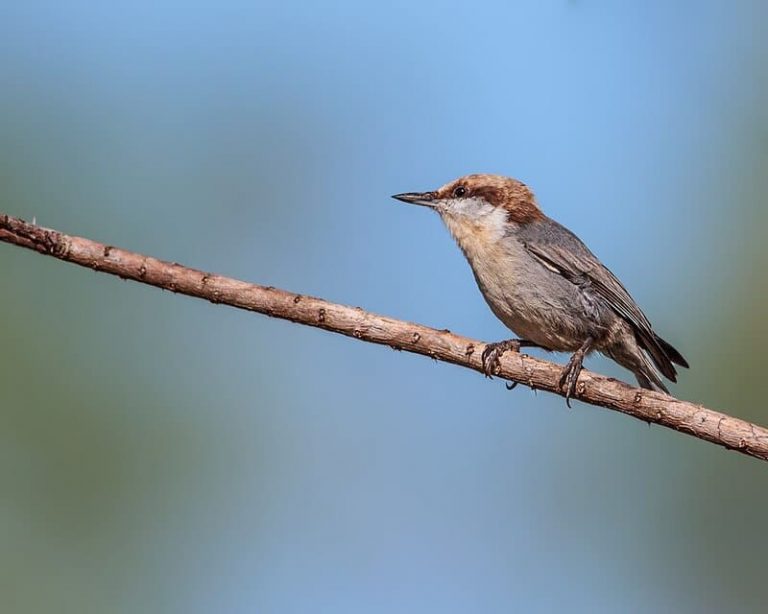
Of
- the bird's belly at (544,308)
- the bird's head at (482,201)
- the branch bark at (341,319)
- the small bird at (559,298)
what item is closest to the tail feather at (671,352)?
the small bird at (559,298)

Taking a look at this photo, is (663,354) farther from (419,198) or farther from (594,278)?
(419,198)

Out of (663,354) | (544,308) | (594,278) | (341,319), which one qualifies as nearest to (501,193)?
(594,278)

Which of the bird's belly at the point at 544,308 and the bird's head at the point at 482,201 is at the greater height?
the bird's head at the point at 482,201

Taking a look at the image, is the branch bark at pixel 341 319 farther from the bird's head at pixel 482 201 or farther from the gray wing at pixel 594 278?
the bird's head at pixel 482 201

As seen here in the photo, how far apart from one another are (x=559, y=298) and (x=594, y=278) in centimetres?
28

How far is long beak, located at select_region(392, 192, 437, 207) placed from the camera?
596cm

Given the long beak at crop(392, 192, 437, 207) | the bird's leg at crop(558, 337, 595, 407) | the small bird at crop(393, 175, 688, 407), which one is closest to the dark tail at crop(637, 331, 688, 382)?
the small bird at crop(393, 175, 688, 407)

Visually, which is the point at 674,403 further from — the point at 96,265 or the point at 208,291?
the point at 96,265

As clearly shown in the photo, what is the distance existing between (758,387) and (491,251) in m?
2.79

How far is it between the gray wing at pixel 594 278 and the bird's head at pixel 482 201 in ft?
0.76

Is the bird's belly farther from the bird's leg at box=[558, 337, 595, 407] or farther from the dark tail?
the bird's leg at box=[558, 337, 595, 407]

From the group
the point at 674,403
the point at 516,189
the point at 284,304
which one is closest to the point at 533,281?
the point at 516,189

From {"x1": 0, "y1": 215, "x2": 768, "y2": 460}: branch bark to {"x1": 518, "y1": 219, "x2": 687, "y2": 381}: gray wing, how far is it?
149cm

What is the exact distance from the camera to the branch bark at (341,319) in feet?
11.6
